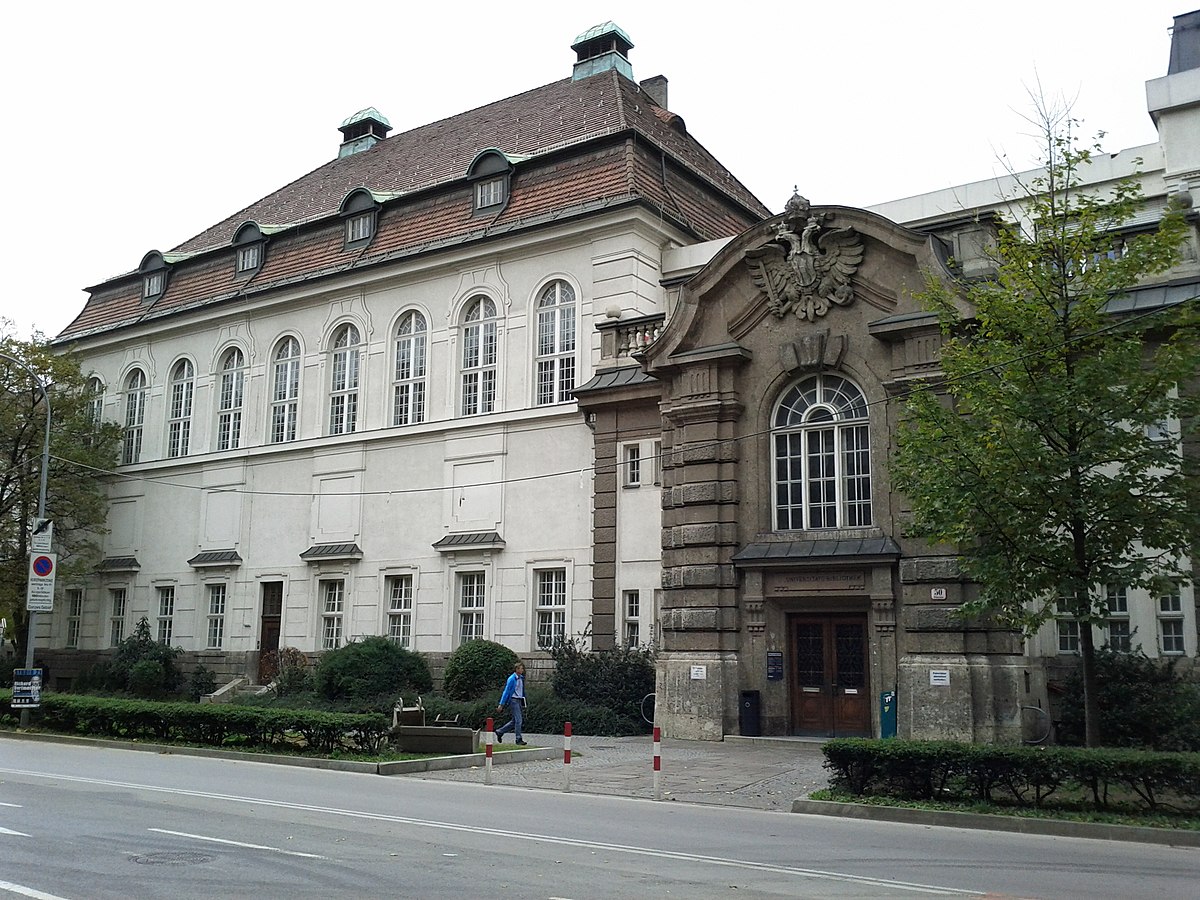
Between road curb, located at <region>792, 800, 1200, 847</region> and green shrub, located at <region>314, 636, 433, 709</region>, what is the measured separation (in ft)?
51.7

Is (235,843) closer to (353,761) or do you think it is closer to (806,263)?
(353,761)

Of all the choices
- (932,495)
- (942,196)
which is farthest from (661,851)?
(942,196)

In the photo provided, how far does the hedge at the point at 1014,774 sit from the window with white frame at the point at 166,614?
2968 centimetres

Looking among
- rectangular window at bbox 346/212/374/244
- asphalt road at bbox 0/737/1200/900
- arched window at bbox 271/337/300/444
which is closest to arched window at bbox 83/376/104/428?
arched window at bbox 271/337/300/444

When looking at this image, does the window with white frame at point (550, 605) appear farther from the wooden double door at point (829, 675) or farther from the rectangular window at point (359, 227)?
the rectangular window at point (359, 227)

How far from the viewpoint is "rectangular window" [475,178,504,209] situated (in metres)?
32.8

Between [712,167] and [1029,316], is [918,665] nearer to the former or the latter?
[1029,316]

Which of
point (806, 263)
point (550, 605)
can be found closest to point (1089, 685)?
point (806, 263)

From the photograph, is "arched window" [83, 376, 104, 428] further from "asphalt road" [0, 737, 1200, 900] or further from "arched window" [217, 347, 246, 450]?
"asphalt road" [0, 737, 1200, 900]

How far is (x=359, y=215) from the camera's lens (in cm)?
3625

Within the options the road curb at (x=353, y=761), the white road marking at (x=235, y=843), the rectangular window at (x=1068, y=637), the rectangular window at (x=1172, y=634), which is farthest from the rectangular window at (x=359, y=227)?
the white road marking at (x=235, y=843)

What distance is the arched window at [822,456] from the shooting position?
2302 centimetres

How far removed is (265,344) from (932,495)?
27.2 meters

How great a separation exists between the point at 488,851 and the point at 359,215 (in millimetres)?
29041
